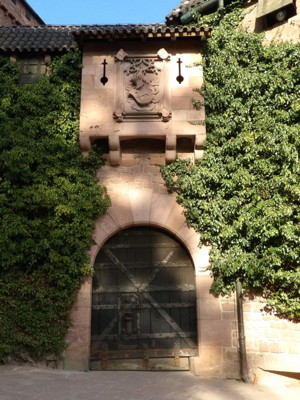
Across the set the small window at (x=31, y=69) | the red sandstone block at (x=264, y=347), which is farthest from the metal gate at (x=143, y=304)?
the small window at (x=31, y=69)

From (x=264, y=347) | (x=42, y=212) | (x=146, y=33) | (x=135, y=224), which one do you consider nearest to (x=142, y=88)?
(x=146, y=33)

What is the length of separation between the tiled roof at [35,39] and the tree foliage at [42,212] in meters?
0.86

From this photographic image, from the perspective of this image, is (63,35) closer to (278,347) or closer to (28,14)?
(278,347)

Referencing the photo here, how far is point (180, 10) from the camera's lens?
10.2 meters

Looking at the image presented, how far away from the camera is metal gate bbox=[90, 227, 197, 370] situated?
7.59m

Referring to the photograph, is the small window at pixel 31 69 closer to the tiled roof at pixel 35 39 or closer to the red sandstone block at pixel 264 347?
the tiled roof at pixel 35 39

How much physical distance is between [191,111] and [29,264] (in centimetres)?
438

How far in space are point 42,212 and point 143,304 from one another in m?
2.65

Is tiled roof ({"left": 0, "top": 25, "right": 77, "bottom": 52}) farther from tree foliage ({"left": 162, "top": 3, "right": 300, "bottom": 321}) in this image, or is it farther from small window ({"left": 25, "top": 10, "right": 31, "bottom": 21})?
small window ({"left": 25, "top": 10, "right": 31, "bottom": 21})

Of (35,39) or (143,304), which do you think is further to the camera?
(35,39)

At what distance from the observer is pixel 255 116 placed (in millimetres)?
8281

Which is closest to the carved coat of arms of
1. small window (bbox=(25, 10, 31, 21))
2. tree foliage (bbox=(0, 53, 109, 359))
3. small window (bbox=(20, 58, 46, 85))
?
tree foliage (bbox=(0, 53, 109, 359))

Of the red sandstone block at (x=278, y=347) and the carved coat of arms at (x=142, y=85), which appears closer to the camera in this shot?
the red sandstone block at (x=278, y=347)

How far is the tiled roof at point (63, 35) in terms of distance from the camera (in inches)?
336
